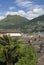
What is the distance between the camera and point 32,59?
3200cm

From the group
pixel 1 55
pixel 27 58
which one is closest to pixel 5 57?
pixel 1 55

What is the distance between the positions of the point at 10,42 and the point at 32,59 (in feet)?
12.2

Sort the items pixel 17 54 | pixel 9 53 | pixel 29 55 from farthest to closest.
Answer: pixel 17 54, pixel 29 55, pixel 9 53

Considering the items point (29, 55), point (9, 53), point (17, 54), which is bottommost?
point (29, 55)

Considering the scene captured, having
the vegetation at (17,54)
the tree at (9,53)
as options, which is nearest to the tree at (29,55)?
the vegetation at (17,54)

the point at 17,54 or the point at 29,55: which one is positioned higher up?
the point at 17,54

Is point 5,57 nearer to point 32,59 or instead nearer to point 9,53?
point 9,53

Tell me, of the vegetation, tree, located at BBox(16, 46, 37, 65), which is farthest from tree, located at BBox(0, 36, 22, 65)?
tree, located at BBox(16, 46, 37, 65)

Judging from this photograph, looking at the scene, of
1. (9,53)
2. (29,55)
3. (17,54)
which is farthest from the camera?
(17,54)

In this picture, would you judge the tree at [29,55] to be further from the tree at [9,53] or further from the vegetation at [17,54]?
the tree at [9,53]

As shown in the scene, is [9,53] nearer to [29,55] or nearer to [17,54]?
[17,54]

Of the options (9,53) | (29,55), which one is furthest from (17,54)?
(29,55)

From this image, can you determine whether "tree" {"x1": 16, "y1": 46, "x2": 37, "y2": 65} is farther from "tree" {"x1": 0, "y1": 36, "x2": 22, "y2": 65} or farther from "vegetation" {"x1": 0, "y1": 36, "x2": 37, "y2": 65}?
"tree" {"x1": 0, "y1": 36, "x2": 22, "y2": 65}

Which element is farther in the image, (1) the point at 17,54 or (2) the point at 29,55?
(1) the point at 17,54
